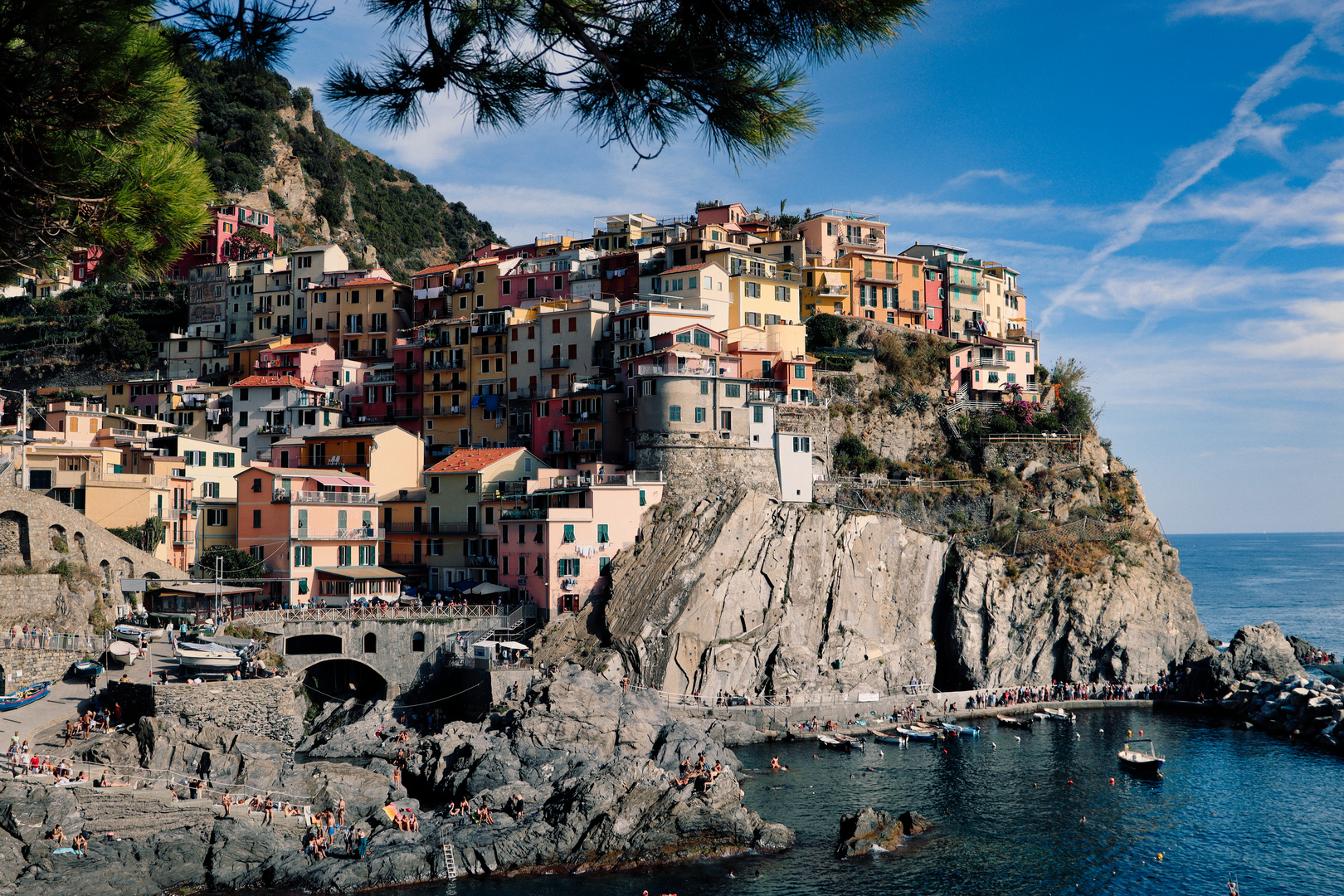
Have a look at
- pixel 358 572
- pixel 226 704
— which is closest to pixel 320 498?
pixel 358 572

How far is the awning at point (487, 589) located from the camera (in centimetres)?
6031

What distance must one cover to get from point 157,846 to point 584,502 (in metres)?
29.5

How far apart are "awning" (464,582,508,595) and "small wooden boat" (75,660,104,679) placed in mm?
18766

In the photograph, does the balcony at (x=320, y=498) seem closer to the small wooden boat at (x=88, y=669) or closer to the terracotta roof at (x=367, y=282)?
the small wooden boat at (x=88, y=669)

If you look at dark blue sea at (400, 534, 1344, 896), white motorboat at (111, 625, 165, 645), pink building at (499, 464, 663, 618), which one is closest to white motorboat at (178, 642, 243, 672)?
white motorboat at (111, 625, 165, 645)

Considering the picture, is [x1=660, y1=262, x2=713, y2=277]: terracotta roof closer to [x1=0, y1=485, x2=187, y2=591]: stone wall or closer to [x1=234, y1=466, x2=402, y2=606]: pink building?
[x1=234, y1=466, x2=402, y2=606]: pink building

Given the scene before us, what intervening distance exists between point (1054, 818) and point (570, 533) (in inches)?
1092

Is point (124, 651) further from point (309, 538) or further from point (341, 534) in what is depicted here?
point (341, 534)

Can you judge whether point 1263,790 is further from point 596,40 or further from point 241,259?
point 241,259

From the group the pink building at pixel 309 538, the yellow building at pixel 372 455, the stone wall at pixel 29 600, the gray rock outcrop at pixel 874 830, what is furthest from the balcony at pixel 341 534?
the gray rock outcrop at pixel 874 830

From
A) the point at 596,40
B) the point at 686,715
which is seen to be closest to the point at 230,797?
the point at 686,715

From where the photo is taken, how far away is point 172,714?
4622 cm

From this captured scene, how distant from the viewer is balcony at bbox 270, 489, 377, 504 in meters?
60.7

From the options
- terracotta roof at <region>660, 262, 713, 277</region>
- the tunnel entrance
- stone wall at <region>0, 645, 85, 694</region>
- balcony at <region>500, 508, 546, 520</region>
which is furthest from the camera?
terracotta roof at <region>660, 262, 713, 277</region>
